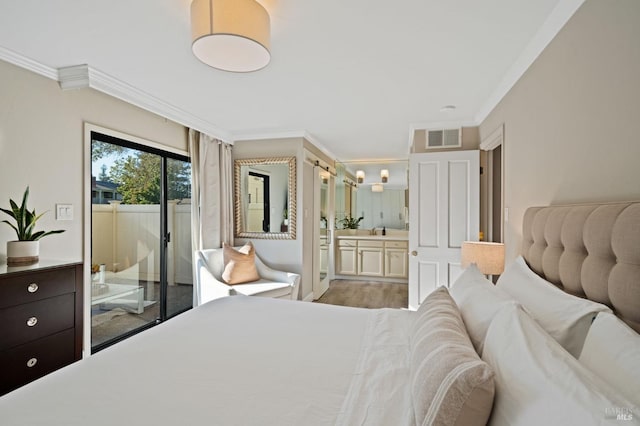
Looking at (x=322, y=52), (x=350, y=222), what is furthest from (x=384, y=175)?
(x=322, y=52)

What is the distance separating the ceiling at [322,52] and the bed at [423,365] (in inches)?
44.7

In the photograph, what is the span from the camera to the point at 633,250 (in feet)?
3.22

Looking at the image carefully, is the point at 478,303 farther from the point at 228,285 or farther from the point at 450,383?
the point at 228,285

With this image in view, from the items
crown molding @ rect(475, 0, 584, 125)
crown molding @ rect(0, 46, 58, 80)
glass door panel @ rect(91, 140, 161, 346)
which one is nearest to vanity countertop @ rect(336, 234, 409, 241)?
crown molding @ rect(475, 0, 584, 125)

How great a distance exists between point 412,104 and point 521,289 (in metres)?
2.25

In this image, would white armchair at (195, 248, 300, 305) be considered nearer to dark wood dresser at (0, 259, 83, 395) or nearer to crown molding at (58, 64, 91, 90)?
dark wood dresser at (0, 259, 83, 395)

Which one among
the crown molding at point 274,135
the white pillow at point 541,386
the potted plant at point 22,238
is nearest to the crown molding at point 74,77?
the potted plant at point 22,238

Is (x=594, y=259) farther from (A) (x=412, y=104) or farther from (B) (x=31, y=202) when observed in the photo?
(B) (x=31, y=202)

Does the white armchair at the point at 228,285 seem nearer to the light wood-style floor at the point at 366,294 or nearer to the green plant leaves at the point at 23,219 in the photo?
the light wood-style floor at the point at 366,294

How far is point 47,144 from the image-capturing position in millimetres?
2449

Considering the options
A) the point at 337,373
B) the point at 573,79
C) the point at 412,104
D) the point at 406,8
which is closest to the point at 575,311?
the point at 337,373

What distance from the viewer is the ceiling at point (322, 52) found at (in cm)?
173

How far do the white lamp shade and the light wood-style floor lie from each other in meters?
2.09

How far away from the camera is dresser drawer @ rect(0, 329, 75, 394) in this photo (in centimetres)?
186
